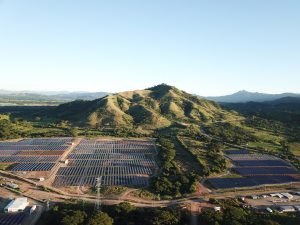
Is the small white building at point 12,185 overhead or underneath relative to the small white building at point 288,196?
overhead

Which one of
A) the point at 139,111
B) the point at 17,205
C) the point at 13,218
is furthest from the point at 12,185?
Result: the point at 139,111

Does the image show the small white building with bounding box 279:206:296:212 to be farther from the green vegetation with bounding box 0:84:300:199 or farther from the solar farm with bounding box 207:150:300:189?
the green vegetation with bounding box 0:84:300:199

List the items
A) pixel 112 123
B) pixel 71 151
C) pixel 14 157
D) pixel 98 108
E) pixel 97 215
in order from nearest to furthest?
pixel 97 215
pixel 14 157
pixel 71 151
pixel 112 123
pixel 98 108

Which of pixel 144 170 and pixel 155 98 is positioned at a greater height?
pixel 155 98

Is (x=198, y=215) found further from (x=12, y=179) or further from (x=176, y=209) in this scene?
(x=12, y=179)

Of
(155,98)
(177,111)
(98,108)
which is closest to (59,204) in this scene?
(98,108)

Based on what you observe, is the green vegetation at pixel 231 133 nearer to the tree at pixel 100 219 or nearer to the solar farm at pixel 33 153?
the solar farm at pixel 33 153

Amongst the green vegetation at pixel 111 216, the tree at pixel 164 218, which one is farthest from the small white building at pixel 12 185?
the tree at pixel 164 218
